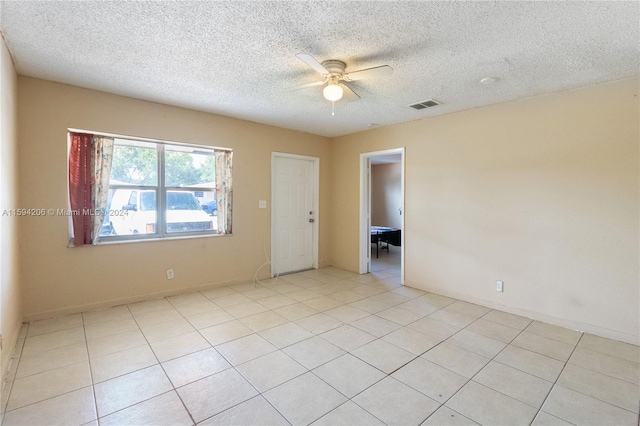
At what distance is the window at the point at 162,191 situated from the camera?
3.56 m

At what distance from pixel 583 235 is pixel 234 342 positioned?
3649mm

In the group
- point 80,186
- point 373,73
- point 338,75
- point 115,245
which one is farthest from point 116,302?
point 373,73

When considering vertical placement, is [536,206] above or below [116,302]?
above

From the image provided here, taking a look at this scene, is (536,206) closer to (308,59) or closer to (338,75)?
(338,75)

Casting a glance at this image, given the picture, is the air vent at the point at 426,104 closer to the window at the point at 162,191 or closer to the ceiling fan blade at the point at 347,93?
the ceiling fan blade at the point at 347,93

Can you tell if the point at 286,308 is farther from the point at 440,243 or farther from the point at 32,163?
the point at 32,163

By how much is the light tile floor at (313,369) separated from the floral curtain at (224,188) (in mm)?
1340

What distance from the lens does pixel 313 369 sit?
2285 mm

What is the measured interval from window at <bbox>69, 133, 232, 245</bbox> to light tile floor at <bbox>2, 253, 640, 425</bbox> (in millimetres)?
1007

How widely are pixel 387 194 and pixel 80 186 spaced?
756cm

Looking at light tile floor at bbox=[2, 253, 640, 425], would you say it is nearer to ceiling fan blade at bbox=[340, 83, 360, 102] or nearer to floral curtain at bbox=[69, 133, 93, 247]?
floral curtain at bbox=[69, 133, 93, 247]

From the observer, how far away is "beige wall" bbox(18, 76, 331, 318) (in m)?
3.02

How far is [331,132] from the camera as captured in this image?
5.27 metres

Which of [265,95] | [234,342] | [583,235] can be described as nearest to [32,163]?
[265,95]
